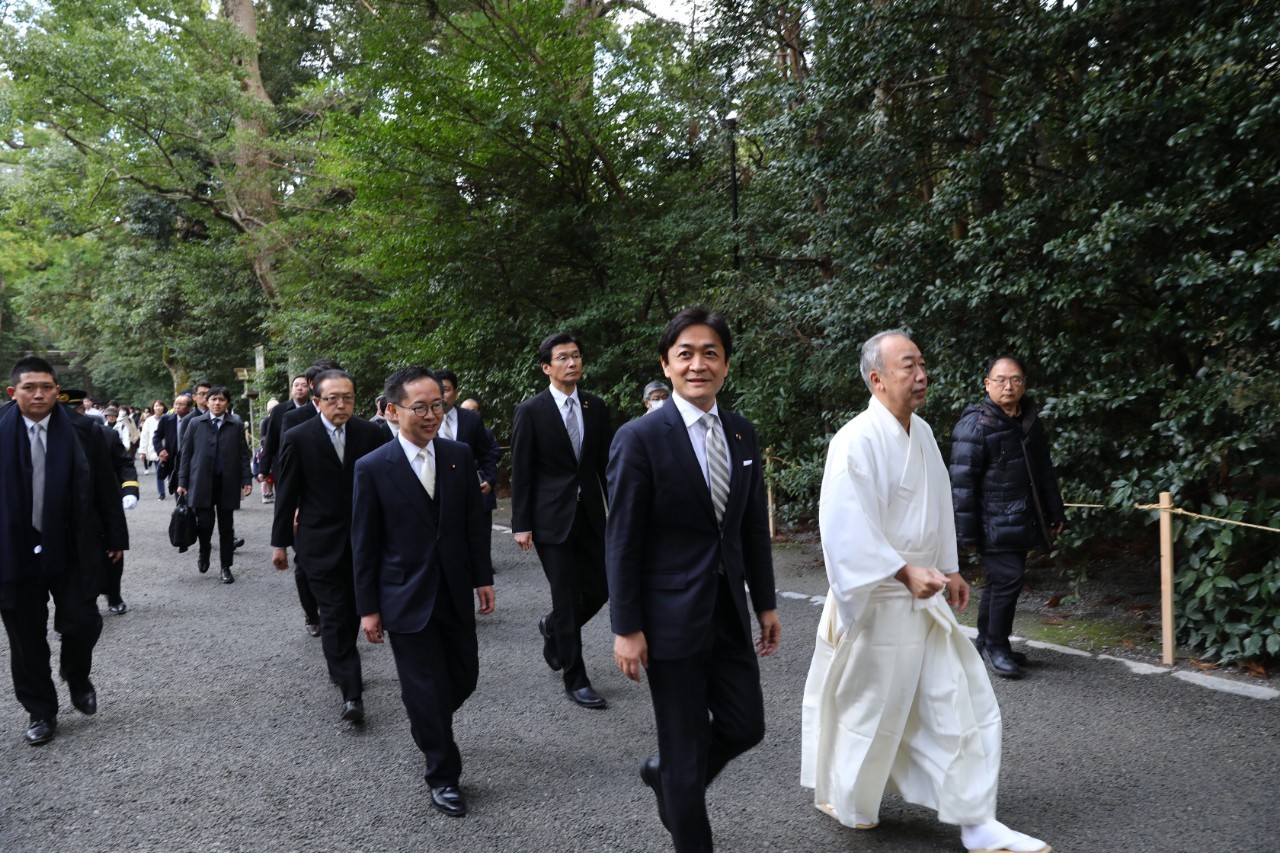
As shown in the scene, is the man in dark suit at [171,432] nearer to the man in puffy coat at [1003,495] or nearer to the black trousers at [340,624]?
the black trousers at [340,624]

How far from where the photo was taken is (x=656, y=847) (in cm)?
362

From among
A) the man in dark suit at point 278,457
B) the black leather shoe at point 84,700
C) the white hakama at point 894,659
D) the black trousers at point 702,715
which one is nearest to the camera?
the black trousers at point 702,715

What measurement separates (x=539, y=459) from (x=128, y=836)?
288 centimetres

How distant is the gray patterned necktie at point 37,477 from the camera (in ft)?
17.1

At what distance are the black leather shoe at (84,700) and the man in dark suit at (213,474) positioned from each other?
4.46m

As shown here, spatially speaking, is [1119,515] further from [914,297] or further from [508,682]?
[508,682]

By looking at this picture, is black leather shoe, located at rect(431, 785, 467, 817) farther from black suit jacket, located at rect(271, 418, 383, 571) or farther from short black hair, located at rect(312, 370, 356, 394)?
short black hair, located at rect(312, 370, 356, 394)

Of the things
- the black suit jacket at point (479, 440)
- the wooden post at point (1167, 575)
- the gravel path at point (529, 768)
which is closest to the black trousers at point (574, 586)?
the gravel path at point (529, 768)

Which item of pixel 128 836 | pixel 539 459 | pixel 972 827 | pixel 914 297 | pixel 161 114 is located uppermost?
pixel 161 114

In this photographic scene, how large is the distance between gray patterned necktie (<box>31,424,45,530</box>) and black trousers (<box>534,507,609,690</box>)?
2.77 m

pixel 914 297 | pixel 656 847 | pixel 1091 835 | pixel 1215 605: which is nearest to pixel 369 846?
pixel 656 847

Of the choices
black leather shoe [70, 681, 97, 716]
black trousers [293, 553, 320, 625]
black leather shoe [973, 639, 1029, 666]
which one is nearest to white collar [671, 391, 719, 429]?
black leather shoe [973, 639, 1029, 666]

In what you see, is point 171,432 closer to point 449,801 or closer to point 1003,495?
point 449,801

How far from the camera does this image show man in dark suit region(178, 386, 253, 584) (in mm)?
9805
